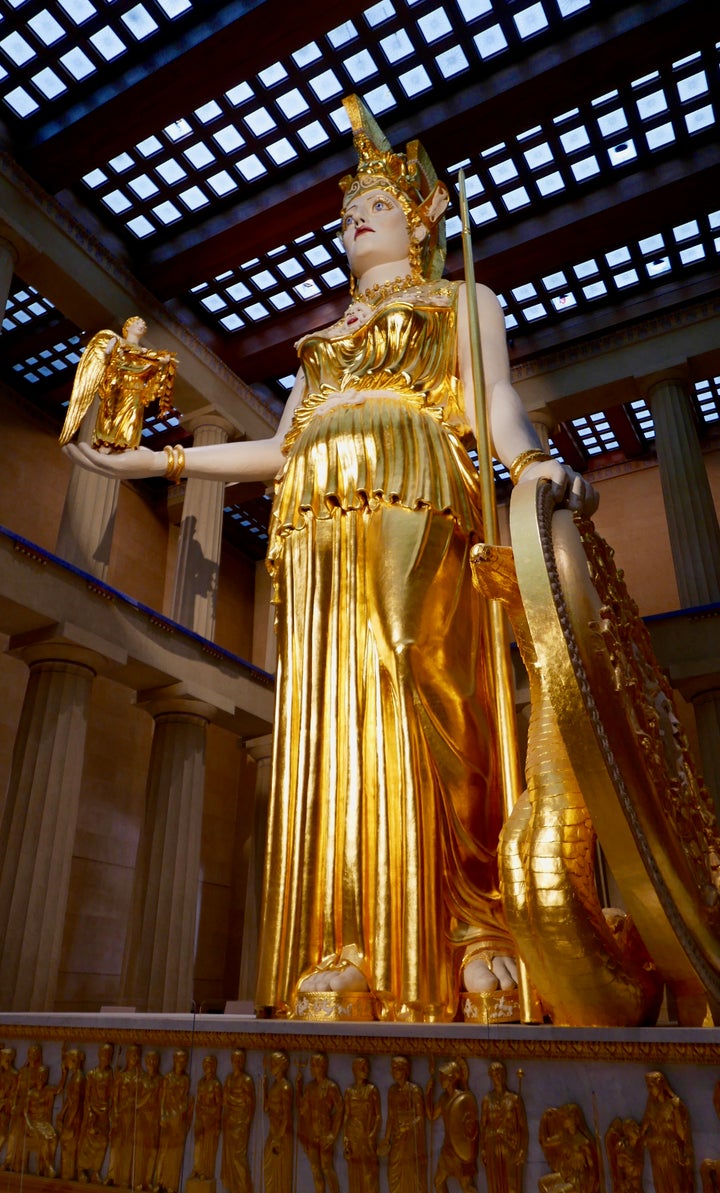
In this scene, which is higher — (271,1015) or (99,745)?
(99,745)

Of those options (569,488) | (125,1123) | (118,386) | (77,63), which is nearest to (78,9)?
(77,63)

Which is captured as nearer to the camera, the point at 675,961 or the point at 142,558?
the point at 675,961

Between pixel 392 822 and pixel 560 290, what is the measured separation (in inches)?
494

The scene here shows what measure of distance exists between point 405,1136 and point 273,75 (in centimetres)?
1184

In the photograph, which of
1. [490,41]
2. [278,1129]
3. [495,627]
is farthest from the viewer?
[490,41]

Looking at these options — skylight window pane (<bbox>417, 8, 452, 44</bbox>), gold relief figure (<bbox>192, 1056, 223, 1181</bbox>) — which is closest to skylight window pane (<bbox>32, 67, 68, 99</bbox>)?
skylight window pane (<bbox>417, 8, 452, 44</bbox>)

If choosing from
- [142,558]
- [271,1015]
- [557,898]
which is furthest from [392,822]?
[142,558]

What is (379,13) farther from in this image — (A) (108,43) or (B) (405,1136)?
(B) (405,1136)

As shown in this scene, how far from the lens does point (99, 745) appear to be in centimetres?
1473

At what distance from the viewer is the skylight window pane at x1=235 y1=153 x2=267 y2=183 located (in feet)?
38.7

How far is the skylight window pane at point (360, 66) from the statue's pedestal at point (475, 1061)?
11346 millimetres

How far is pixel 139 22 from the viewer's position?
33.7ft

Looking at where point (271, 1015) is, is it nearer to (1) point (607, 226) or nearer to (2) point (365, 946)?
(2) point (365, 946)

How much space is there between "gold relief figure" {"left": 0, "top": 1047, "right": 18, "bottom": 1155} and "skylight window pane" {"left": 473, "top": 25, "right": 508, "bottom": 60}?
11.5 m
